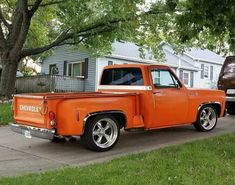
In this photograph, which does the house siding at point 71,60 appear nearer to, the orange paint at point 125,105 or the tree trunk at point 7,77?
the tree trunk at point 7,77

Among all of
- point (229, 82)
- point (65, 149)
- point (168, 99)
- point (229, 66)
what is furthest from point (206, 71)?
point (65, 149)

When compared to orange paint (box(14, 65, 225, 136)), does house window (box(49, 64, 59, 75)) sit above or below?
above

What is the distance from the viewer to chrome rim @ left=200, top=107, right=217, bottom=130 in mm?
11266

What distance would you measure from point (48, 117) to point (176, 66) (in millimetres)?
26517

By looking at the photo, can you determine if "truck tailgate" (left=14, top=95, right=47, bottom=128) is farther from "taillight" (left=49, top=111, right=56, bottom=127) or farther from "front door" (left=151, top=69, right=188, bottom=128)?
"front door" (left=151, top=69, right=188, bottom=128)

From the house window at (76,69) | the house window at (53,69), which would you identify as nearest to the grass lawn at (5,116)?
the house window at (76,69)

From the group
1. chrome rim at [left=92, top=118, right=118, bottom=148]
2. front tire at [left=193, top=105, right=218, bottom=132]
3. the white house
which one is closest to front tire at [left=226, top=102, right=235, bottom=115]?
front tire at [left=193, top=105, right=218, bottom=132]

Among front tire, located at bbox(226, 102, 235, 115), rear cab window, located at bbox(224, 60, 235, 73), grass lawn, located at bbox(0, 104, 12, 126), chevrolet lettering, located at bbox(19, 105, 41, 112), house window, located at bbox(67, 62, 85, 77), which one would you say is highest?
house window, located at bbox(67, 62, 85, 77)

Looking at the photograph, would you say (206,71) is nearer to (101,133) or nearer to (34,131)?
(101,133)

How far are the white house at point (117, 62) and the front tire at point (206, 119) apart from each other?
12.2 metres

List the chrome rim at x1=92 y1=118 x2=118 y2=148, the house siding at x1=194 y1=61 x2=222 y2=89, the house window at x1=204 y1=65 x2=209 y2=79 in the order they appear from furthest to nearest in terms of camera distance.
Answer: the house window at x1=204 y1=65 x2=209 y2=79 → the house siding at x1=194 y1=61 x2=222 y2=89 → the chrome rim at x1=92 y1=118 x2=118 y2=148

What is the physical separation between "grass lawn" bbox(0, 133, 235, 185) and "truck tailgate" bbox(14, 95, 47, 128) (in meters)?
1.67

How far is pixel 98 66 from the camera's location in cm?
2739

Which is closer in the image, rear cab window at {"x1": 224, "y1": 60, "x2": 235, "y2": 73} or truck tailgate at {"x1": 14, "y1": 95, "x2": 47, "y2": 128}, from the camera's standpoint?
truck tailgate at {"x1": 14, "y1": 95, "x2": 47, "y2": 128}
